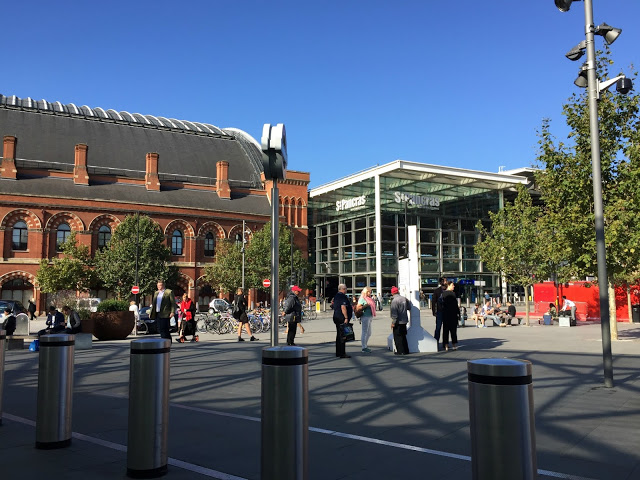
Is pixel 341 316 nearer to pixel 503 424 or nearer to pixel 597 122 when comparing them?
pixel 597 122

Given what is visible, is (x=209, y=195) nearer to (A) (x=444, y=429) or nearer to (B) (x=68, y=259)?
(B) (x=68, y=259)

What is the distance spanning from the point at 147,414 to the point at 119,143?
62.1 metres

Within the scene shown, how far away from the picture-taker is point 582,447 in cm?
488

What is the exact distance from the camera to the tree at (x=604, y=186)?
48.7 feet

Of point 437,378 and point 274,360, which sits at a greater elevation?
point 274,360

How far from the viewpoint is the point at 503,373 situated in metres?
2.76

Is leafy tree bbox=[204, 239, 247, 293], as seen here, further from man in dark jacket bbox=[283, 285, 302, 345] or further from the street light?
the street light

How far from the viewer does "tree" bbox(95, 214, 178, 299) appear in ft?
150

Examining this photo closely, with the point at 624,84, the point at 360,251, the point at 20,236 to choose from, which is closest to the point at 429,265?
the point at 360,251

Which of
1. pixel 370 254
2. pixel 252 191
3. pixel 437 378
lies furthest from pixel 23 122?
pixel 437 378

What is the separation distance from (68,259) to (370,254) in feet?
99.8

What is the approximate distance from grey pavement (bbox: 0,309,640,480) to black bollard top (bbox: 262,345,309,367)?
112cm

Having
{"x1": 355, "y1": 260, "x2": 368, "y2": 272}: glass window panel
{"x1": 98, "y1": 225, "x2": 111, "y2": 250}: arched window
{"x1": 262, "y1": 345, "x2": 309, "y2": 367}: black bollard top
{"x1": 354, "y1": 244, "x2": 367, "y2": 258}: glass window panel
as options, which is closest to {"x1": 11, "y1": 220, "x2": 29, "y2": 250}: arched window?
{"x1": 98, "y1": 225, "x2": 111, "y2": 250}: arched window

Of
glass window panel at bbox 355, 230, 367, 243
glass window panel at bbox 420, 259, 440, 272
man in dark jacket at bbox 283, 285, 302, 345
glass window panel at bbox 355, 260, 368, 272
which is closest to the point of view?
man in dark jacket at bbox 283, 285, 302, 345
